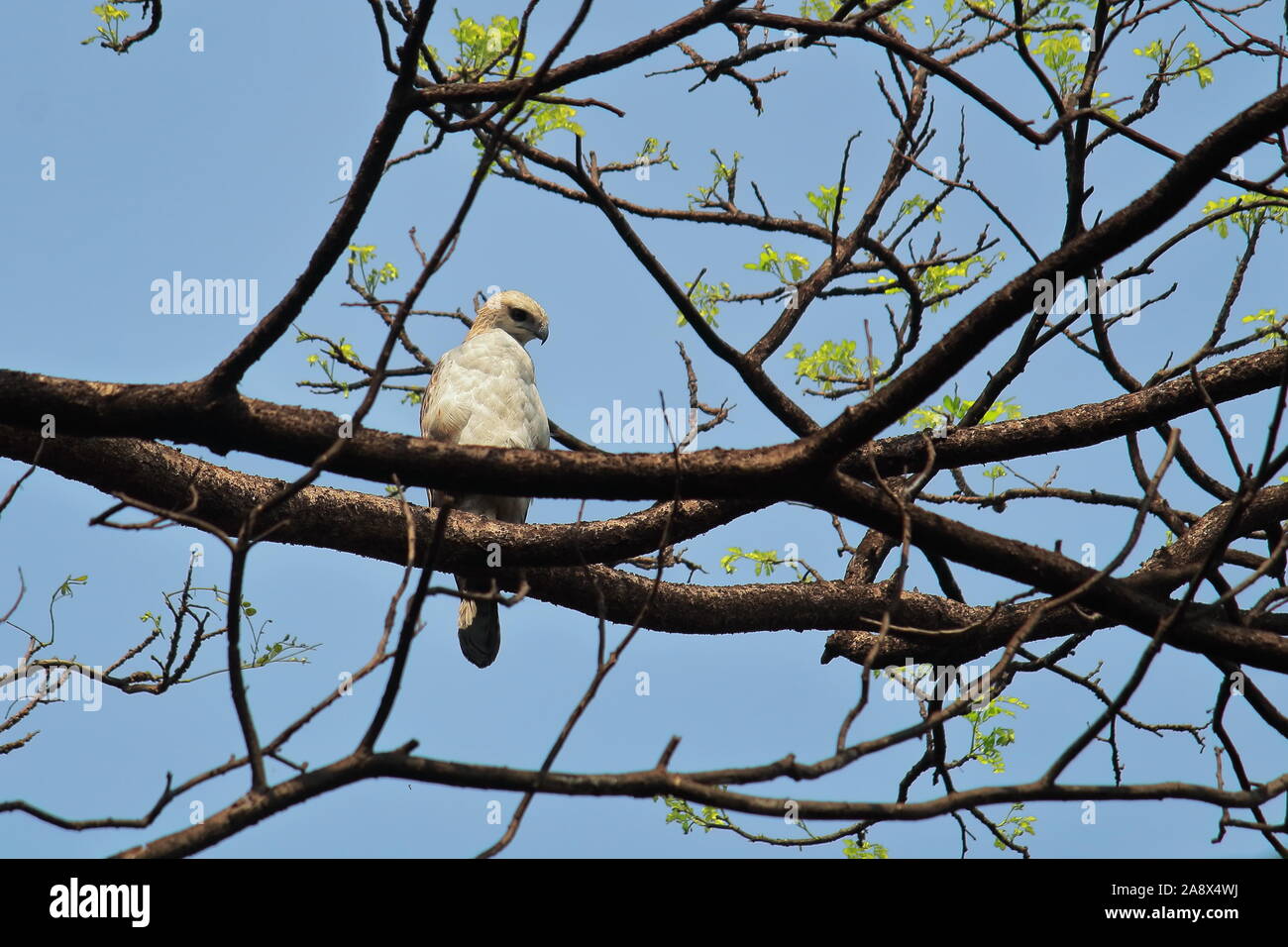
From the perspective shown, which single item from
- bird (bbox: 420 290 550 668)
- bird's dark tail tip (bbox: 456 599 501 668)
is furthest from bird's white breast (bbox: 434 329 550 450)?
bird's dark tail tip (bbox: 456 599 501 668)

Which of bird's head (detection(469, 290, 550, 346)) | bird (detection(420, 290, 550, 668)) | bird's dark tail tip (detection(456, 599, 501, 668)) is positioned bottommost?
bird's dark tail tip (detection(456, 599, 501, 668))

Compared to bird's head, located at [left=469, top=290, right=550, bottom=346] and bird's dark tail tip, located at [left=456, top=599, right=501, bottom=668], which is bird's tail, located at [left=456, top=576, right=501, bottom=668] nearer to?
bird's dark tail tip, located at [left=456, top=599, right=501, bottom=668]

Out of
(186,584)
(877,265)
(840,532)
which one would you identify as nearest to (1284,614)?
(840,532)

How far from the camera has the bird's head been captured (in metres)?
7.52

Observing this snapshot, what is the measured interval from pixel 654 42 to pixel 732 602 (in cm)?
239

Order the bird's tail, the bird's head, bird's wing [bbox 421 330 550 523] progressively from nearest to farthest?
the bird's tail → bird's wing [bbox 421 330 550 523] → the bird's head

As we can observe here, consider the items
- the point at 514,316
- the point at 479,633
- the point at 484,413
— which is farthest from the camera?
the point at 514,316

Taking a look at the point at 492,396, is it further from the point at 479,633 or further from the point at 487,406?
the point at 479,633

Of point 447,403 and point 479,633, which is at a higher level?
point 447,403

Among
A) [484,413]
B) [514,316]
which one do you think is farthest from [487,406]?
[514,316]

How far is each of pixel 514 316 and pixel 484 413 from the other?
1.62 metres

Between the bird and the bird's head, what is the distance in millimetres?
737

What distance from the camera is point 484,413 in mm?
6117

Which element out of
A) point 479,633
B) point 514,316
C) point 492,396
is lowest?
point 479,633
